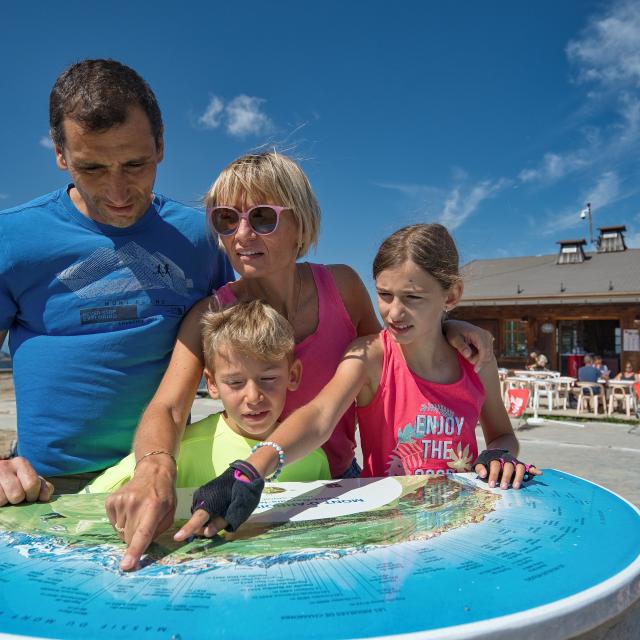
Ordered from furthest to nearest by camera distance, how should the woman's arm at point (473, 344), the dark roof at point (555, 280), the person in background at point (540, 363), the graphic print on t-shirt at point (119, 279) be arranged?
the dark roof at point (555, 280), the person in background at point (540, 363), the woman's arm at point (473, 344), the graphic print on t-shirt at point (119, 279)

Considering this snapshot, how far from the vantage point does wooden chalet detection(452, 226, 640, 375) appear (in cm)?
1808

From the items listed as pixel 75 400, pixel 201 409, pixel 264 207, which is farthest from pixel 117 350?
pixel 201 409

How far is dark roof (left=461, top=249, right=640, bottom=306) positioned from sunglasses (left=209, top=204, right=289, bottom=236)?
17550 mm

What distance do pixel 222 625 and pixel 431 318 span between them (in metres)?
1.46

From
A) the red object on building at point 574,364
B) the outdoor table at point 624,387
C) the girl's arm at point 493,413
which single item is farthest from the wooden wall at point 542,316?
the girl's arm at point 493,413

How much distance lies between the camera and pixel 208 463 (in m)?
1.84

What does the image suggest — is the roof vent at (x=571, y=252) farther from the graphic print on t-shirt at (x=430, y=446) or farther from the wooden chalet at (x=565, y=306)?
the graphic print on t-shirt at (x=430, y=446)

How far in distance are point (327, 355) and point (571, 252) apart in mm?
23963

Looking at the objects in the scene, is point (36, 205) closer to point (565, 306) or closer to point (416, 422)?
point (416, 422)

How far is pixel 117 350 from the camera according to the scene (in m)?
2.02

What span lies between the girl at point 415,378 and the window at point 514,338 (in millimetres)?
18996

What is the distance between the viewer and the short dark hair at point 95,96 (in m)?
1.81

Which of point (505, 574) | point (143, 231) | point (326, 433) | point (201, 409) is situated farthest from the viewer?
point (201, 409)

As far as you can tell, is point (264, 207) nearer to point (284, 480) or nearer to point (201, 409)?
point (284, 480)
